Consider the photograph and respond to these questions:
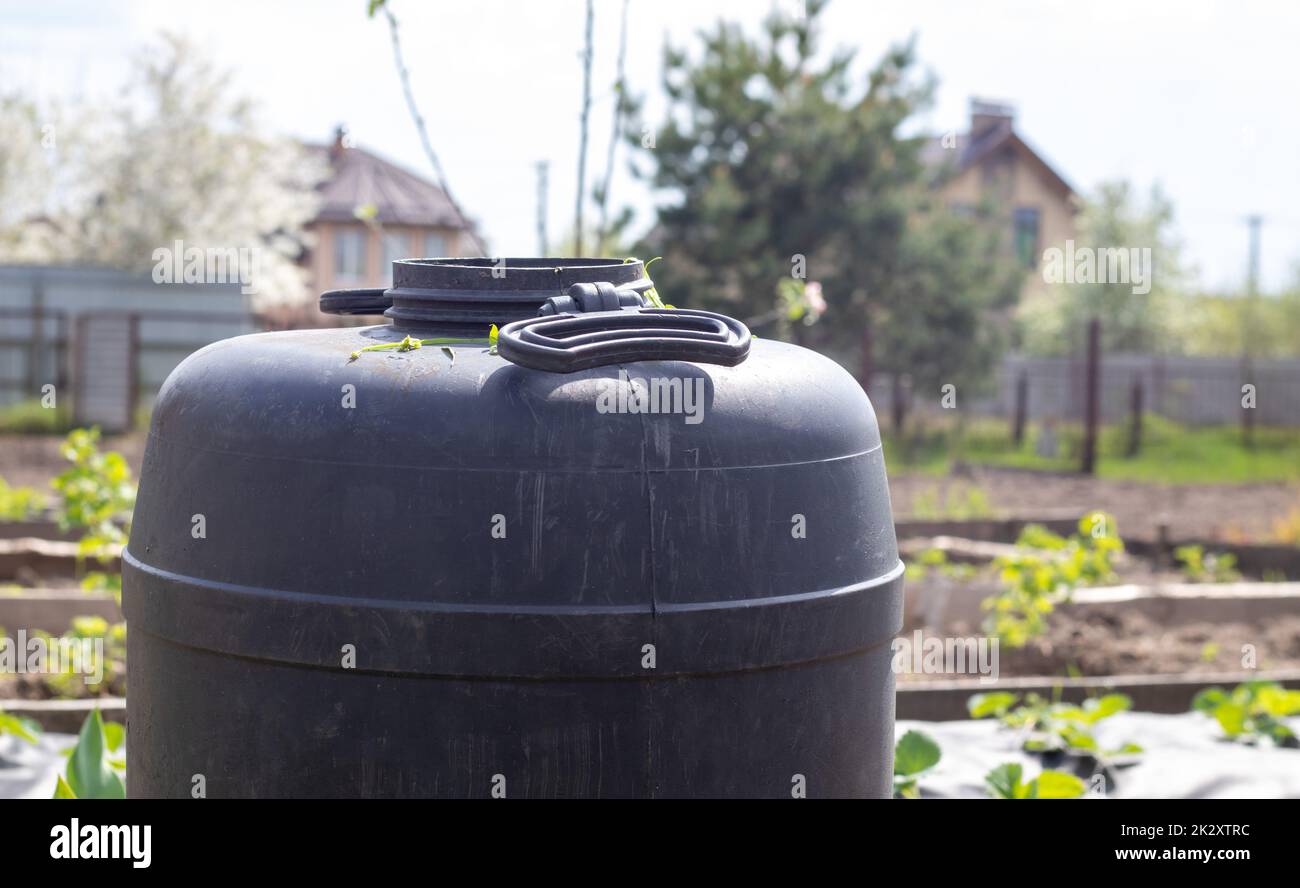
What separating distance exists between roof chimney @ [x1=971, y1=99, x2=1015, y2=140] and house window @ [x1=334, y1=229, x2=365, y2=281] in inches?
670

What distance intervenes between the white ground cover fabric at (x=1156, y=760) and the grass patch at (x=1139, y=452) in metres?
8.18

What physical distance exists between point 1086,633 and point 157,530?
4630mm

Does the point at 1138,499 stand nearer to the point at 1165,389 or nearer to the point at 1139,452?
the point at 1139,452

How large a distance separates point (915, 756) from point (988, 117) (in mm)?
35536

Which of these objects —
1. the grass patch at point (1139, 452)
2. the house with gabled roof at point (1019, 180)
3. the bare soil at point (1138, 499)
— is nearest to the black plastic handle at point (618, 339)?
the bare soil at point (1138, 499)

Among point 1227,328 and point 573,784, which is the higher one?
point 1227,328

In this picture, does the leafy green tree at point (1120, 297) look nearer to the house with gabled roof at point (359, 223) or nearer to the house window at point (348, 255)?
the house with gabled roof at point (359, 223)

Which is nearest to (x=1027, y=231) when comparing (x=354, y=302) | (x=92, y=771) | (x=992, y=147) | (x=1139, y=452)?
(x=992, y=147)

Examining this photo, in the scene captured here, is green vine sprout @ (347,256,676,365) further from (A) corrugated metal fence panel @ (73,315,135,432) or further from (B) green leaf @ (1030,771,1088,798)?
(A) corrugated metal fence panel @ (73,315,135,432)

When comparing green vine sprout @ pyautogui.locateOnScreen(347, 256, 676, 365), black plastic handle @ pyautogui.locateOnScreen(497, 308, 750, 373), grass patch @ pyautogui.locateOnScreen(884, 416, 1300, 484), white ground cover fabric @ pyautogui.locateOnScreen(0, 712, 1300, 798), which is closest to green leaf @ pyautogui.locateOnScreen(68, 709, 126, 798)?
white ground cover fabric @ pyautogui.locateOnScreen(0, 712, 1300, 798)

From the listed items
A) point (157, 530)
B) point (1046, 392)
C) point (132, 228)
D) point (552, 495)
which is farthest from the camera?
point (132, 228)

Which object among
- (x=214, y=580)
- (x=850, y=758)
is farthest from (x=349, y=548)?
(x=850, y=758)

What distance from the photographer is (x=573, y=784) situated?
226 cm
